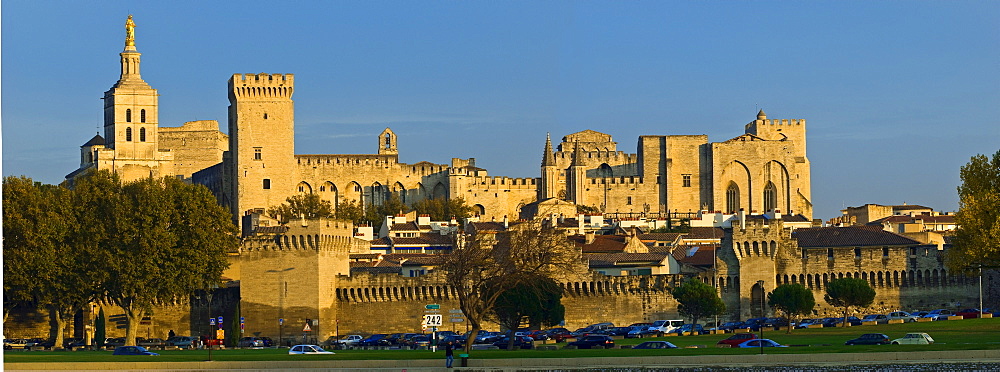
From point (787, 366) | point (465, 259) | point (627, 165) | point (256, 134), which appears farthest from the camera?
point (627, 165)

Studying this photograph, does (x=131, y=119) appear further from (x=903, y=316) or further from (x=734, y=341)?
(x=734, y=341)

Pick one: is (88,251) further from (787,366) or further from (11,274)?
(787,366)

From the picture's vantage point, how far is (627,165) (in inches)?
6471

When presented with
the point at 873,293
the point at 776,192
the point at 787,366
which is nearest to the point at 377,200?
the point at 776,192

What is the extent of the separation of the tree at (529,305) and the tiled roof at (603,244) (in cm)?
2261

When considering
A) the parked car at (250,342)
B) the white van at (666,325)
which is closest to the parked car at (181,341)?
the parked car at (250,342)

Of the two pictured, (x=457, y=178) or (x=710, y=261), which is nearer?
(x=710, y=261)

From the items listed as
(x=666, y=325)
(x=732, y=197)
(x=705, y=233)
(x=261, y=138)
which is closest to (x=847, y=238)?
(x=666, y=325)

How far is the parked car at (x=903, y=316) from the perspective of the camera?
8000 centimetres

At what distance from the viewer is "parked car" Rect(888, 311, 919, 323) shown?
8000 centimetres

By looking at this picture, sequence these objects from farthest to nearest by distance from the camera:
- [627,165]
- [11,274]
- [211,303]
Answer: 1. [627,165]
2. [211,303]
3. [11,274]

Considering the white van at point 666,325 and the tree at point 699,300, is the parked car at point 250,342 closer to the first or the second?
the white van at point 666,325

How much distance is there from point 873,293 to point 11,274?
3928 cm

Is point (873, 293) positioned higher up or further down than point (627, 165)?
further down
